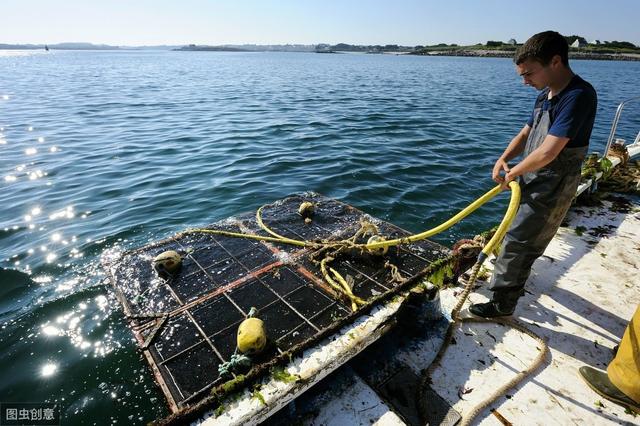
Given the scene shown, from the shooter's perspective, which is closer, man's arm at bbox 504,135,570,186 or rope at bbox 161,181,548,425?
man's arm at bbox 504,135,570,186

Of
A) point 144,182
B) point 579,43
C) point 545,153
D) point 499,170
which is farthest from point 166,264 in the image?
point 579,43

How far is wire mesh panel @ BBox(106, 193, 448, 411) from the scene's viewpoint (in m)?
3.28

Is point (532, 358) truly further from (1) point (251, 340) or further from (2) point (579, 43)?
(2) point (579, 43)

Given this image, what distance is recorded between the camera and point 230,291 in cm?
417

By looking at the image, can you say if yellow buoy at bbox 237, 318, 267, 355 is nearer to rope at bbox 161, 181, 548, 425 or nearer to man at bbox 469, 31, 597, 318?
rope at bbox 161, 181, 548, 425

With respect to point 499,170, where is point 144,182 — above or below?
below

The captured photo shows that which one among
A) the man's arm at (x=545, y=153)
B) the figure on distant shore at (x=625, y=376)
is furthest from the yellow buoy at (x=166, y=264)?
the figure on distant shore at (x=625, y=376)

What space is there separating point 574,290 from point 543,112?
7.63ft

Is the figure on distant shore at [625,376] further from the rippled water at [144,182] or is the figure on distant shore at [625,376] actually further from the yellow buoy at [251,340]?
the rippled water at [144,182]

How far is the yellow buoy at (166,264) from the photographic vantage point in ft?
14.7

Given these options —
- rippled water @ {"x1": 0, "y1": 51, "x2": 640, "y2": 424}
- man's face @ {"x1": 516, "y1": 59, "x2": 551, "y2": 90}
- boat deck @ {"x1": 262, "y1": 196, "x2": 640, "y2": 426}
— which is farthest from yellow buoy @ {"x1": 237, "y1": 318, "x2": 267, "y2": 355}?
man's face @ {"x1": 516, "y1": 59, "x2": 551, "y2": 90}

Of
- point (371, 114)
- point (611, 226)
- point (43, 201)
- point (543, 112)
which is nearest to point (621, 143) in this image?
→ point (611, 226)

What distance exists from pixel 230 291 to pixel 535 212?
11.6ft

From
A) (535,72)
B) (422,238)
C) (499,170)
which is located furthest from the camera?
(422,238)
